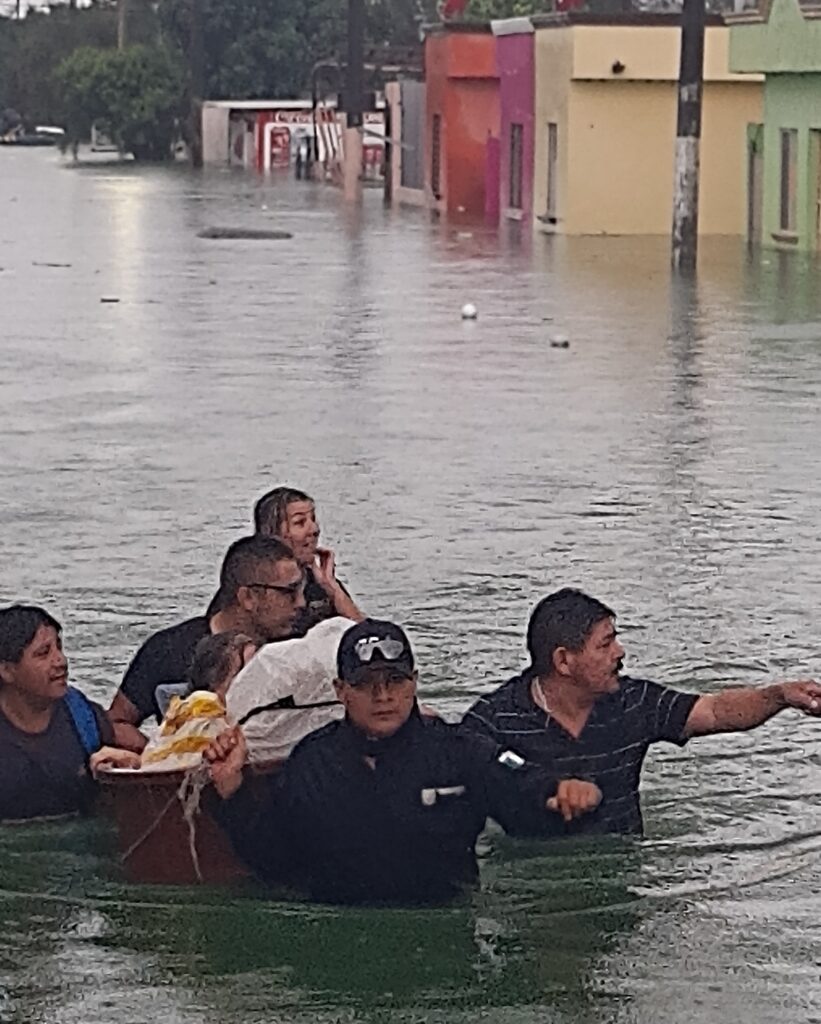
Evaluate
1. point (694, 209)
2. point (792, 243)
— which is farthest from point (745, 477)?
point (792, 243)

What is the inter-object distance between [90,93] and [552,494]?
8360 cm

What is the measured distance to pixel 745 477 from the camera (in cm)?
1512

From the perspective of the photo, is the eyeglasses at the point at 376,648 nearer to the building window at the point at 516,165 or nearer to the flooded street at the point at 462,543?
the flooded street at the point at 462,543

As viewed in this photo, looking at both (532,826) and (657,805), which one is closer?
(532,826)

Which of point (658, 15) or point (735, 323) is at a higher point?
point (658, 15)

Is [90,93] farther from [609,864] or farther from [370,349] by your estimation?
[609,864]

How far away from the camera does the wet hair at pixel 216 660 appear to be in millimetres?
7238

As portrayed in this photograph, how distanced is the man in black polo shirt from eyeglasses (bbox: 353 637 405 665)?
1.56 ft

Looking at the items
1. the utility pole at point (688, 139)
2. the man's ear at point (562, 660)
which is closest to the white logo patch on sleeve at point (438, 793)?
the man's ear at point (562, 660)

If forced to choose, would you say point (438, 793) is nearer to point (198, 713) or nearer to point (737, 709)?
point (198, 713)

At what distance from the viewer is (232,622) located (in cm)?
771

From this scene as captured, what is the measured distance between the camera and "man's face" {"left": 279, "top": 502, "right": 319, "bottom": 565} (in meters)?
8.37

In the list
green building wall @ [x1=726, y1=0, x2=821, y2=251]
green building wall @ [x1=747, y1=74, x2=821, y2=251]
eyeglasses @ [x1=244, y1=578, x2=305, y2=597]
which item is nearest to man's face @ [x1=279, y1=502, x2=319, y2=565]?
eyeglasses @ [x1=244, y1=578, x2=305, y2=597]

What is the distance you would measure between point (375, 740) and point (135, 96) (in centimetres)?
9058
